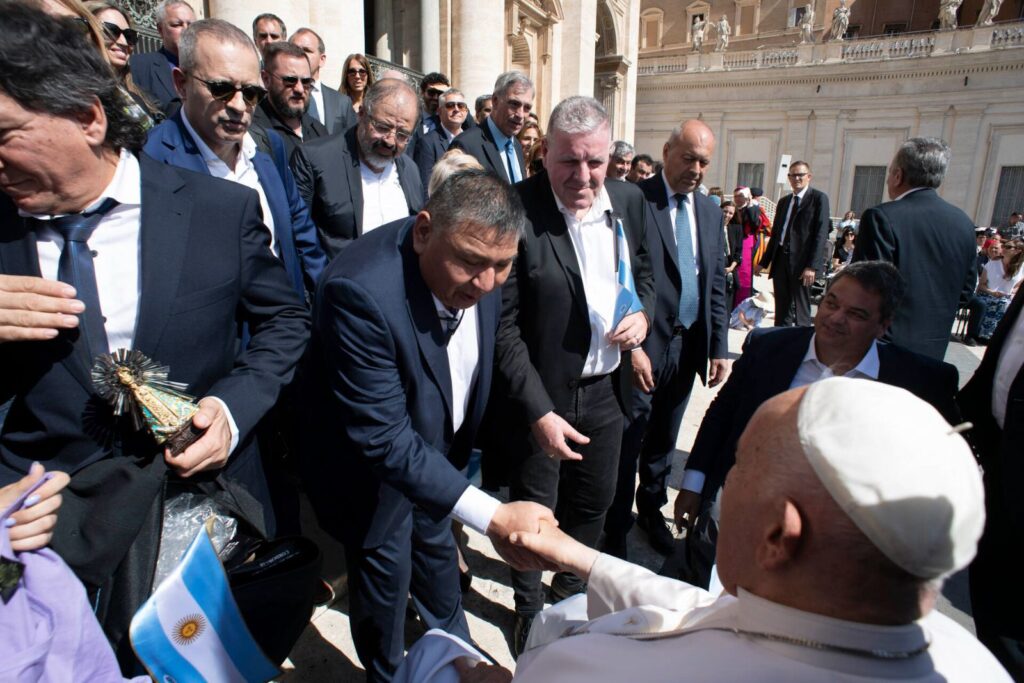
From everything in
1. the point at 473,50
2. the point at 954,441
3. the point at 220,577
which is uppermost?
the point at 473,50

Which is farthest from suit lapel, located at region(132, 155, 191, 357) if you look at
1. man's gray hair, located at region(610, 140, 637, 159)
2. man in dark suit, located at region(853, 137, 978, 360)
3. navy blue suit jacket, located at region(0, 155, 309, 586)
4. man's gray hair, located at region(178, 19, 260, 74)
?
man's gray hair, located at region(610, 140, 637, 159)

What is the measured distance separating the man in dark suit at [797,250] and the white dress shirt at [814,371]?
486 centimetres

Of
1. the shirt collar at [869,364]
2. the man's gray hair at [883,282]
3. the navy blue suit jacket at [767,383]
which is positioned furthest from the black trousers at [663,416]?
the man's gray hair at [883,282]

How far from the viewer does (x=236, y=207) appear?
187 centimetres

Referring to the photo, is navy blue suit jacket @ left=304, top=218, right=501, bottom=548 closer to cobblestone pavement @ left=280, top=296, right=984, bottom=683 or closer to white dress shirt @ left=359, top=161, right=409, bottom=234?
cobblestone pavement @ left=280, top=296, right=984, bottom=683

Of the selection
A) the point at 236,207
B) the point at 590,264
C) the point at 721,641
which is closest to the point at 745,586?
the point at 721,641

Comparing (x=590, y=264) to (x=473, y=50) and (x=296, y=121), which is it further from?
(x=473, y=50)

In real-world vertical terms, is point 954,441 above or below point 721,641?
above

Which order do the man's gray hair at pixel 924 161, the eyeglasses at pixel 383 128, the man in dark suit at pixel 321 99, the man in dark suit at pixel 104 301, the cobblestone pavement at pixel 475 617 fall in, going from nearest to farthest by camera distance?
the man in dark suit at pixel 104 301 → the cobblestone pavement at pixel 475 617 → the eyeglasses at pixel 383 128 → the man's gray hair at pixel 924 161 → the man in dark suit at pixel 321 99

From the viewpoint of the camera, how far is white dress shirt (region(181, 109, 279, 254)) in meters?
2.80

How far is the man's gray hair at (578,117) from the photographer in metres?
2.61

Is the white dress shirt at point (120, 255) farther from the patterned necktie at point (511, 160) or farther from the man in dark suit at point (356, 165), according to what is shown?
the patterned necktie at point (511, 160)

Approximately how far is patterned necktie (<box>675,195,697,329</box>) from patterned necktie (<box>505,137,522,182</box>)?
2.05 m

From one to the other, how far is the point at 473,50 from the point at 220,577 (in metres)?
11.9
